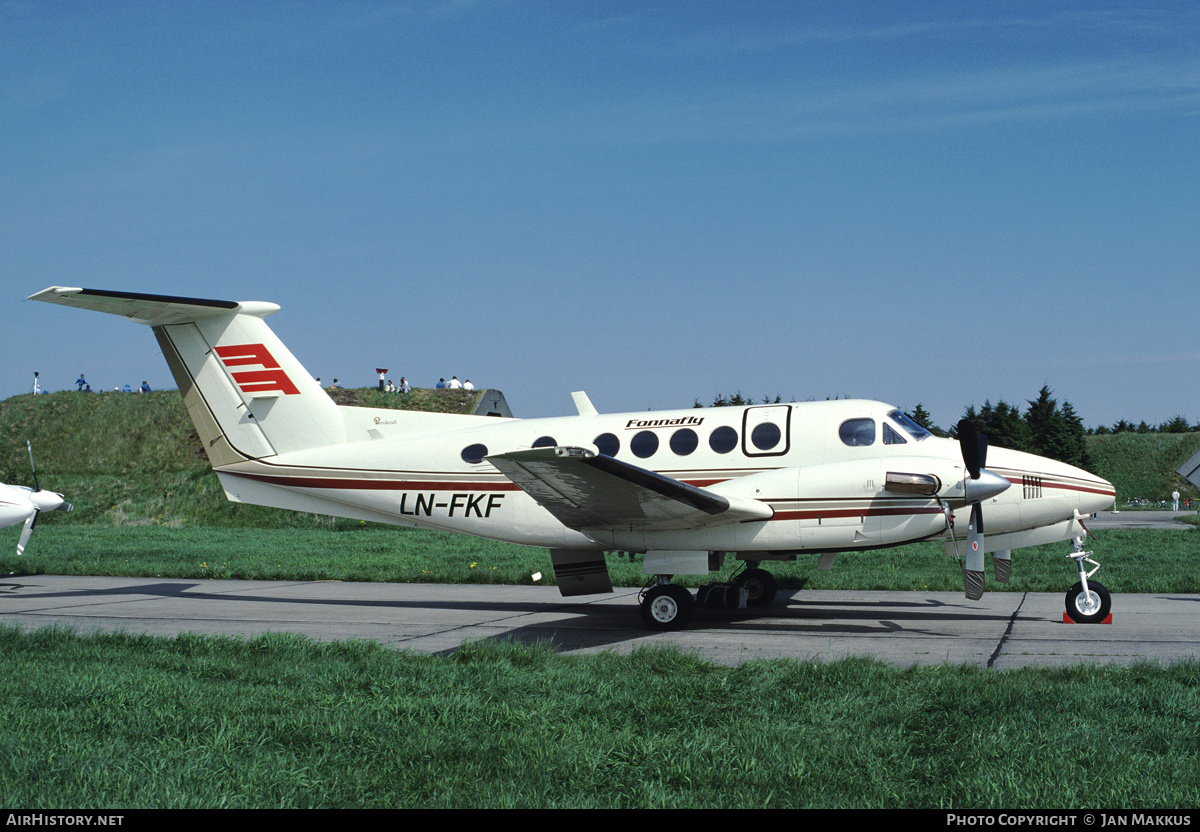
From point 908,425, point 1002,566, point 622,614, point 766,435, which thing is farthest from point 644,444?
point 1002,566

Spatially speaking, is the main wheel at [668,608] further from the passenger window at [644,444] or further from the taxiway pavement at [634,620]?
the passenger window at [644,444]

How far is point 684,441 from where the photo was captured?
41.9 feet

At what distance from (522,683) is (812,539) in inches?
205

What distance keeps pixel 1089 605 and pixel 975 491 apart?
7.09ft

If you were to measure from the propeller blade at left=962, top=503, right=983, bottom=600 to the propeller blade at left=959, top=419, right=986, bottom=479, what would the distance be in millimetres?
547

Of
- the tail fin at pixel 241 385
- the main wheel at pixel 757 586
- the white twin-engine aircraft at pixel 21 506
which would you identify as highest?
the tail fin at pixel 241 385

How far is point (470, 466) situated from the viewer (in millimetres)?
13625

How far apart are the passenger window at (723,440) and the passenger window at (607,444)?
4.66 ft

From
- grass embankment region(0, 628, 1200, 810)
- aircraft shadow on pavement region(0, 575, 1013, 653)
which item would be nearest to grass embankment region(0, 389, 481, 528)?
aircraft shadow on pavement region(0, 575, 1013, 653)

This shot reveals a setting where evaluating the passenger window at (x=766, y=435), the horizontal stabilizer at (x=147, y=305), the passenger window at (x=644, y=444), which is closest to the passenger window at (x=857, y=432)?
the passenger window at (x=766, y=435)

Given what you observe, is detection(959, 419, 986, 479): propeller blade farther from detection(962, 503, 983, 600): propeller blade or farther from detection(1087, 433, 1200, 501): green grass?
detection(1087, 433, 1200, 501): green grass

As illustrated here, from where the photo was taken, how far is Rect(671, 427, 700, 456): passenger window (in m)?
12.7

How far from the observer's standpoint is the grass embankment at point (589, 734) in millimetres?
4797
